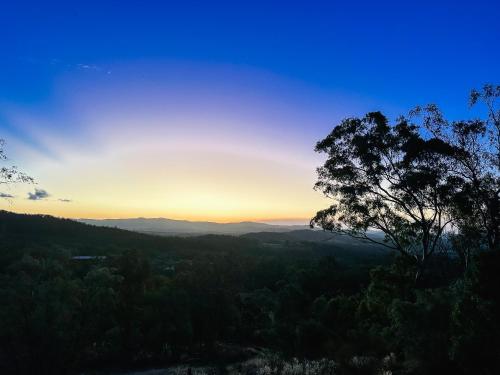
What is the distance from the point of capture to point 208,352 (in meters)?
32.1

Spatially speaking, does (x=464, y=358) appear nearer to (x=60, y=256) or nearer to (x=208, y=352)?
(x=208, y=352)

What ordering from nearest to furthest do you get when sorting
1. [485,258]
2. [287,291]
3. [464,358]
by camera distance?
1. [464,358]
2. [485,258]
3. [287,291]

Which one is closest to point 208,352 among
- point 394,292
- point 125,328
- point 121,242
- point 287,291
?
point 125,328

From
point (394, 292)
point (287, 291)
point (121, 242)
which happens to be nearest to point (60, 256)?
point (287, 291)

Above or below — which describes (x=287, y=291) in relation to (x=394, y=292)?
below

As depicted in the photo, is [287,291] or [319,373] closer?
[319,373]

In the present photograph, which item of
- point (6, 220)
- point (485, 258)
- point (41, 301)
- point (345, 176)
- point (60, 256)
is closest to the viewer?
point (485, 258)

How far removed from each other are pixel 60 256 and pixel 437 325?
94.5ft

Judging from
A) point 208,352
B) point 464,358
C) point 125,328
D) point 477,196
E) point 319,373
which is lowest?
point 208,352

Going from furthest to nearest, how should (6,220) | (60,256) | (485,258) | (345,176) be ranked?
(6,220) → (60,256) → (345,176) → (485,258)

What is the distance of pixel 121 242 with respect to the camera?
382ft

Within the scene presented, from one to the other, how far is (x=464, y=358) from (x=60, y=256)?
2988 centimetres

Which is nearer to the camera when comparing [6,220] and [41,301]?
[41,301]

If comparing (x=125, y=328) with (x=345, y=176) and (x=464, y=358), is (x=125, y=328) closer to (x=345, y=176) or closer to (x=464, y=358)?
(x=345, y=176)
